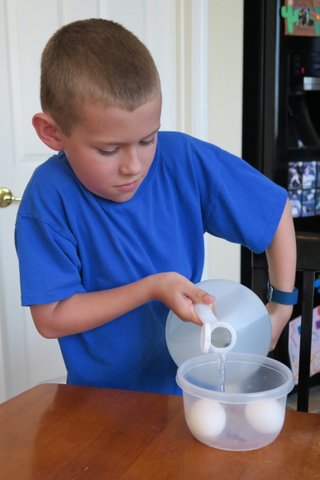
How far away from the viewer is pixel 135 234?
0.93 meters

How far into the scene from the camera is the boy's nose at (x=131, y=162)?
76 centimetres

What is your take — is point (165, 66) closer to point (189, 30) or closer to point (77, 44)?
point (189, 30)

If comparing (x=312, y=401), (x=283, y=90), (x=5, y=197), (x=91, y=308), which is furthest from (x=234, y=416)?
(x=312, y=401)

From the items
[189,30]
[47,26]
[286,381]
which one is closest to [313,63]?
[189,30]

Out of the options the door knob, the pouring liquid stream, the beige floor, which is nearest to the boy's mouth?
the pouring liquid stream

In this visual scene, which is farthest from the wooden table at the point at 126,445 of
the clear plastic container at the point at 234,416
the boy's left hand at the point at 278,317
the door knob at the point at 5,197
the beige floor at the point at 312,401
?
the beige floor at the point at 312,401

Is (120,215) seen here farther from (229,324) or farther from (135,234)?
(229,324)

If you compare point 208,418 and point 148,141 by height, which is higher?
point 148,141

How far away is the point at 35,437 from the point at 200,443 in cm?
20

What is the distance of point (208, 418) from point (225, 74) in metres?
Result: 1.82

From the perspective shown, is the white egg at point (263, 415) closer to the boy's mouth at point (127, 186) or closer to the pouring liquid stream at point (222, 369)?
the pouring liquid stream at point (222, 369)

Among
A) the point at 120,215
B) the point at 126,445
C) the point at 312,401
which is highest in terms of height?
the point at 120,215

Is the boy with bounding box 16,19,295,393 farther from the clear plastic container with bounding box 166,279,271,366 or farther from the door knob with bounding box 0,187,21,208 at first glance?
the door knob with bounding box 0,187,21,208

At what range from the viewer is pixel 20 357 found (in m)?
2.04
